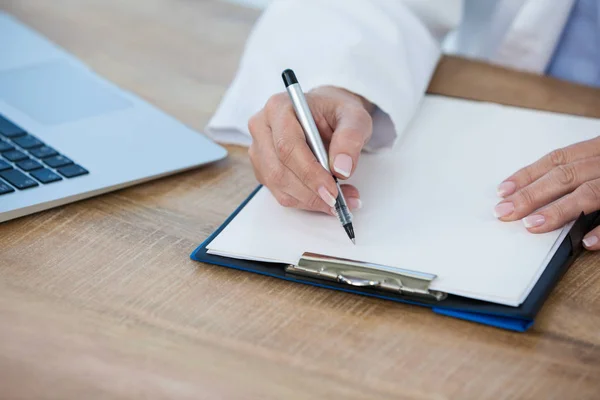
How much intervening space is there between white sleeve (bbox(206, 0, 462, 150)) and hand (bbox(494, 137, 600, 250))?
19 centimetres

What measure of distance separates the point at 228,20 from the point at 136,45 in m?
0.20

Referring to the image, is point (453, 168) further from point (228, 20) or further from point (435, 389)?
point (228, 20)

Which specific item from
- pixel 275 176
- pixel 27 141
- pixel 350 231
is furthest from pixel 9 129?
pixel 350 231

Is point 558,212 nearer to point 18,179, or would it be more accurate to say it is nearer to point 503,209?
point 503,209

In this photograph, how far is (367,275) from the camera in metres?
0.69

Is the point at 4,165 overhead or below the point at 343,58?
below

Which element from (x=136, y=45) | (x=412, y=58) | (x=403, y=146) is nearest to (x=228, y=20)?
(x=136, y=45)

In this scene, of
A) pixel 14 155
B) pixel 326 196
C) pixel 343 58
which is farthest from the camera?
pixel 343 58

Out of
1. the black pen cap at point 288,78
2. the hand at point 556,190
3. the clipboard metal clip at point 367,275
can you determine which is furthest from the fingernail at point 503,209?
the black pen cap at point 288,78

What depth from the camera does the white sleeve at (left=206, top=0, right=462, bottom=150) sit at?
984mm

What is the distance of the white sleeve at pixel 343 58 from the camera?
0.98 m

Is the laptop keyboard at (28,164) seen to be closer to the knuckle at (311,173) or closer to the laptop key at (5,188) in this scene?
the laptop key at (5,188)

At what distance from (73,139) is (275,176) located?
28 centimetres

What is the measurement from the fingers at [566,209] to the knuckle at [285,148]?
24cm
